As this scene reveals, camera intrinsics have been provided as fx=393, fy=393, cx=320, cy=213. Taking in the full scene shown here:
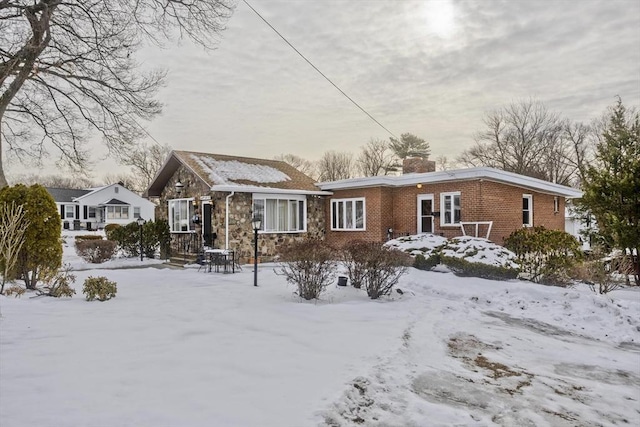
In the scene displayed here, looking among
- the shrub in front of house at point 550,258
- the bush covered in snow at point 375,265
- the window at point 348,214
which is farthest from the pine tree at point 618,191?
the window at point 348,214

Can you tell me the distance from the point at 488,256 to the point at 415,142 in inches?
1014

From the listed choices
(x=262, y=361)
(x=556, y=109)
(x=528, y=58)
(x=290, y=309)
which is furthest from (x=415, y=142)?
(x=262, y=361)

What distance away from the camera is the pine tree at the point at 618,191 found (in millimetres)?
9898

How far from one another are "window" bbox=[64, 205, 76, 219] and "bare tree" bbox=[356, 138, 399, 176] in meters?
31.9

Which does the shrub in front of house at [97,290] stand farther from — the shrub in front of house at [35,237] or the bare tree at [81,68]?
the bare tree at [81,68]

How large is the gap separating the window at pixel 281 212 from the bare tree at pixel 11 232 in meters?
8.09

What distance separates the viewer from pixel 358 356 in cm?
464

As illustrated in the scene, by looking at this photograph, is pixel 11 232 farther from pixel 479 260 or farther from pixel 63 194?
pixel 63 194

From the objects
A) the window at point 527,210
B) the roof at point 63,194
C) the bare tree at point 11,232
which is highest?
the roof at point 63,194

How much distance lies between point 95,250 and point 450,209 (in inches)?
530

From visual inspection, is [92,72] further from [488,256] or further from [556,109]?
[556,109]

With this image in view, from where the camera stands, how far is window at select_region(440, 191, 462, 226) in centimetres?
1420

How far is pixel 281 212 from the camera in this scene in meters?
16.1

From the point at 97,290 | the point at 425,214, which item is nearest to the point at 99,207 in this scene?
the point at 425,214
